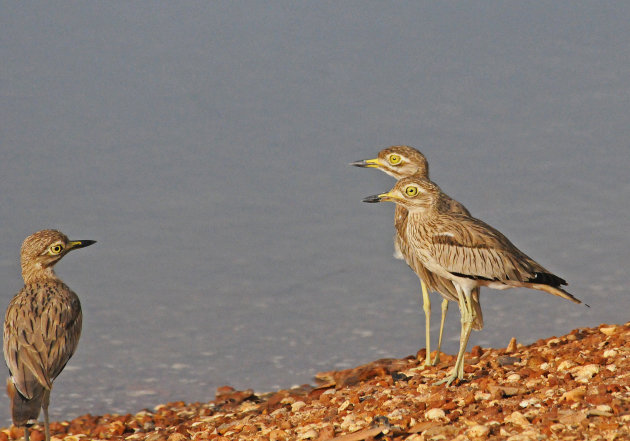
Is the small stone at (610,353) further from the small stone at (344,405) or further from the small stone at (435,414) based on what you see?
the small stone at (344,405)

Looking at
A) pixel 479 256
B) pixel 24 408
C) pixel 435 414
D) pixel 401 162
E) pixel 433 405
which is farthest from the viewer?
pixel 401 162

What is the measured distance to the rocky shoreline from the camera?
5617mm

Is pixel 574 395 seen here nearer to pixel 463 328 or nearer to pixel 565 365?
pixel 565 365

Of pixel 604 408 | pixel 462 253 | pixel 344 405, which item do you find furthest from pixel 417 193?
pixel 604 408

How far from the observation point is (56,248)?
783 centimetres

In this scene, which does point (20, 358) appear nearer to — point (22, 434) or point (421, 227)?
point (22, 434)

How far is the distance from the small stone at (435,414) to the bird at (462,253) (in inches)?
32.1

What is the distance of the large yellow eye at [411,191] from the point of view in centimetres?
731

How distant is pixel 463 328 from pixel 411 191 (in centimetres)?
107

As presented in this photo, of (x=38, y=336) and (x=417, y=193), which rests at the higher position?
(x=417, y=193)

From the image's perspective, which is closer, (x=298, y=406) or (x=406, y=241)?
(x=298, y=406)

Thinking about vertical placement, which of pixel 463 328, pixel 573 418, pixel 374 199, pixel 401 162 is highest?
pixel 401 162

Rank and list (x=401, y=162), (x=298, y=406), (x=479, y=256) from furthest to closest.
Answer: (x=401, y=162)
(x=298, y=406)
(x=479, y=256)

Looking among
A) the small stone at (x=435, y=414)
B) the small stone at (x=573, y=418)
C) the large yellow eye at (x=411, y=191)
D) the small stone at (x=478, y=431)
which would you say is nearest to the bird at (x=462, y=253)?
the large yellow eye at (x=411, y=191)
